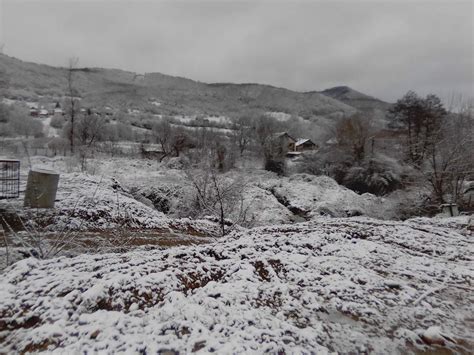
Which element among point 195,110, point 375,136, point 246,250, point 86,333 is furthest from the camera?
point 195,110

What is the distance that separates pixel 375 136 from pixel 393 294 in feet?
96.1

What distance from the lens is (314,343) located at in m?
2.29

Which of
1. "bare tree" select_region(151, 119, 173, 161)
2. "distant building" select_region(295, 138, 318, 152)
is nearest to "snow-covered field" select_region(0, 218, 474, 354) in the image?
"bare tree" select_region(151, 119, 173, 161)

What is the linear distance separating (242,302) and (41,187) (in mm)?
6990

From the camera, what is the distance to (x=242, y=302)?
9.44 feet

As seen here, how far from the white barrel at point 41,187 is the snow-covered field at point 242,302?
4.49m

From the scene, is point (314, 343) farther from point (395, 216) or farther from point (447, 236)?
point (395, 216)

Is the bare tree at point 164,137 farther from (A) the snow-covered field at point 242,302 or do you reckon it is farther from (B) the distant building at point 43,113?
(B) the distant building at point 43,113

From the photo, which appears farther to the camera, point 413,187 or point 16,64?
point 16,64

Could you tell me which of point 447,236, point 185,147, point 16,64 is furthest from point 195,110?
point 447,236

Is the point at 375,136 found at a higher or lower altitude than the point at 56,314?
higher

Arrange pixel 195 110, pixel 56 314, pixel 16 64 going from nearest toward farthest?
pixel 56 314
pixel 195 110
pixel 16 64

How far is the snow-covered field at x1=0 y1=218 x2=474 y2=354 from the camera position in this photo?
2.27 metres

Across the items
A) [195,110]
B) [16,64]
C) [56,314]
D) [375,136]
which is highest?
[16,64]
